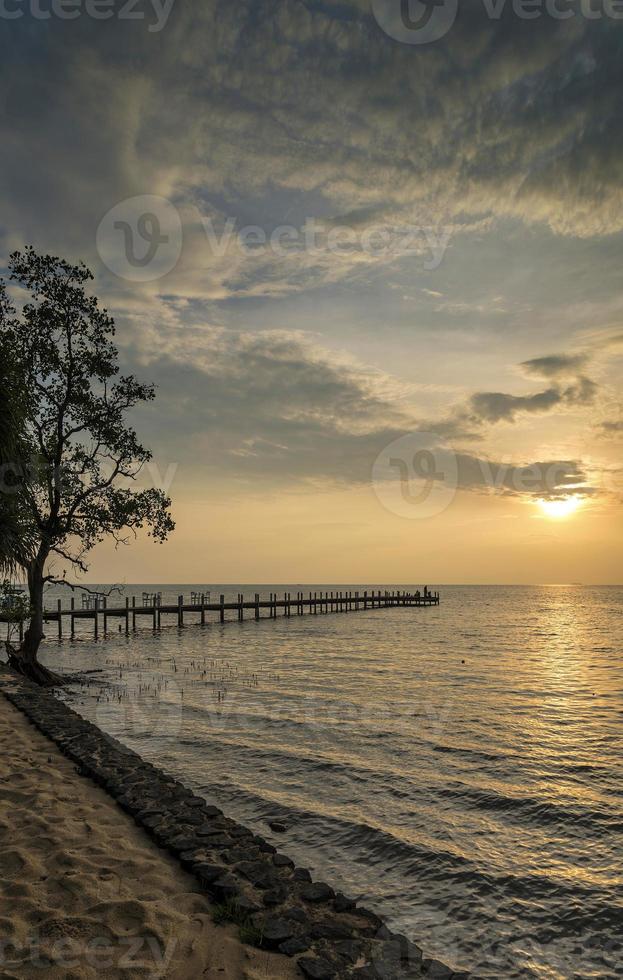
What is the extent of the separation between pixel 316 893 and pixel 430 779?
7140 millimetres

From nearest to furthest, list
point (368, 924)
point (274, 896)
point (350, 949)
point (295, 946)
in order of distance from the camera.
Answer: point (295, 946)
point (350, 949)
point (368, 924)
point (274, 896)

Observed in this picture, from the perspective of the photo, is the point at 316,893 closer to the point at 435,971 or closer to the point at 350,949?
the point at 350,949

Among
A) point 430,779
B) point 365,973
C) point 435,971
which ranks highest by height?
point 365,973

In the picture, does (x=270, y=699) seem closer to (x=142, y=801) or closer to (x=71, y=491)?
(x=71, y=491)

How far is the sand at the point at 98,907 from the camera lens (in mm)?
4930

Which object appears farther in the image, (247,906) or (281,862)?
(281,862)

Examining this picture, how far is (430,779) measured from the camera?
12883mm

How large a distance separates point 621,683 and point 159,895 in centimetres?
2812

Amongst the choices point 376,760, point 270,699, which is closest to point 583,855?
point 376,760

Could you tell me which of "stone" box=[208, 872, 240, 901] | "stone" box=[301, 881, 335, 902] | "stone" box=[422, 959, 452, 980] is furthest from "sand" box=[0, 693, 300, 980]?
"stone" box=[422, 959, 452, 980]

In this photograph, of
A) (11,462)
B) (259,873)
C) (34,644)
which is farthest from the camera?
(34,644)

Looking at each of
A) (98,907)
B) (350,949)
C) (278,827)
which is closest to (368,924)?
(350,949)

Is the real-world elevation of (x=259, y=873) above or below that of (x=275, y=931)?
below

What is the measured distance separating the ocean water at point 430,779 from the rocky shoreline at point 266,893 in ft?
4.72
